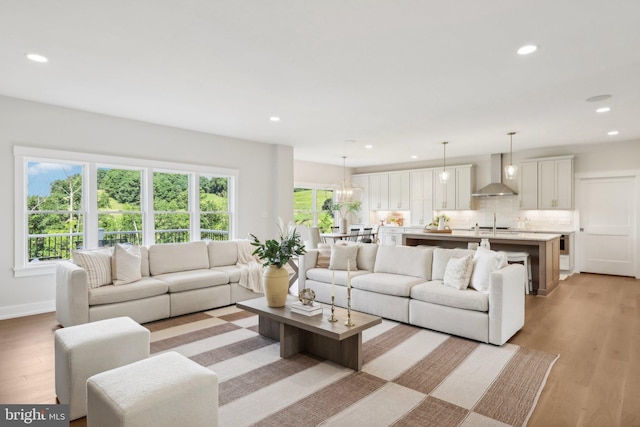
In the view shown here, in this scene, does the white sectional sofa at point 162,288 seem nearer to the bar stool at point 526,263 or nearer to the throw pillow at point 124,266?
the throw pillow at point 124,266

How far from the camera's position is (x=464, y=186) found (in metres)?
8.95

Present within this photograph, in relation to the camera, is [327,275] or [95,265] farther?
[327,275]

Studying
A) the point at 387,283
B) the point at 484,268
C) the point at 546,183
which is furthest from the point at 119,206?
the point at 546,183

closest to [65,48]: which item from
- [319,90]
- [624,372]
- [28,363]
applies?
[319,90]

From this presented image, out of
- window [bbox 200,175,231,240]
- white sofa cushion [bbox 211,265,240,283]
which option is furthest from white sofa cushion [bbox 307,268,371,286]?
window [bbox 200,175,231,240]

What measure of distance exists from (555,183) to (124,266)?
8245 mm

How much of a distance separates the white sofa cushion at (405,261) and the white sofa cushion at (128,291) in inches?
112

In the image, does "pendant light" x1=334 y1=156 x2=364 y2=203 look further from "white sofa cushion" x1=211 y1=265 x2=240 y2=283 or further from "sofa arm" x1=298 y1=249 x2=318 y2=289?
"white sofa cushion" x1=211 y1=265 x2=240 y2=283

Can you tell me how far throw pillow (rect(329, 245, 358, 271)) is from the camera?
5184 mm

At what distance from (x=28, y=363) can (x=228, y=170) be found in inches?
169

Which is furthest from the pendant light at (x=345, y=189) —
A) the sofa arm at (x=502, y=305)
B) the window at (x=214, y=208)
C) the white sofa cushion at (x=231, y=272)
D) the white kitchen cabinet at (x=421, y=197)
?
the sofa arm at (x=502, y=305)

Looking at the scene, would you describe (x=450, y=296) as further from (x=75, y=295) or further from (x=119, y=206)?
(x=119, y=206)

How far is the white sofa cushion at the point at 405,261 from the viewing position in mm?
4586

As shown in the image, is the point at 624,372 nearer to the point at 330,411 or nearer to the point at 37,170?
the point at 330,411
